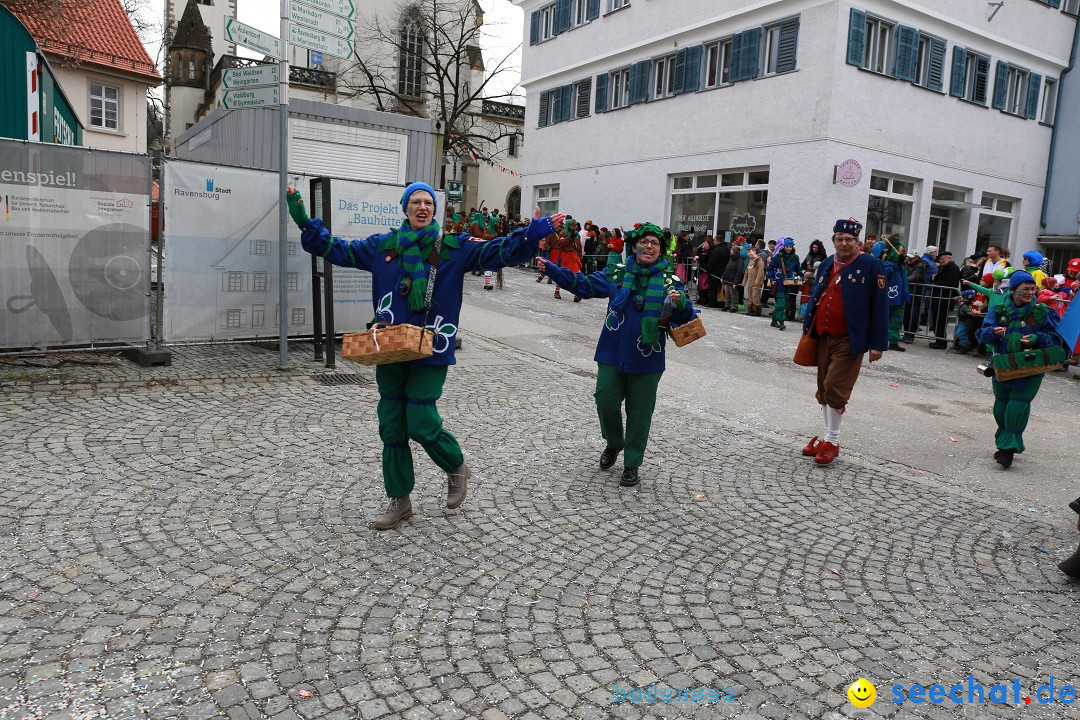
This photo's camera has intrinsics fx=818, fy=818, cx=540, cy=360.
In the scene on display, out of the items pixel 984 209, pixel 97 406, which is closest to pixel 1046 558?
pixel 97 406

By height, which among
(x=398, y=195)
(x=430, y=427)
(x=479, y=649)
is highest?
(x=398, y=195)

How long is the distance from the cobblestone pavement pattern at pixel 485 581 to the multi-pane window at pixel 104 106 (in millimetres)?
34618

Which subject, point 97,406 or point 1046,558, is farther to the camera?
point 97,406

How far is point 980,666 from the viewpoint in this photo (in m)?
3.52

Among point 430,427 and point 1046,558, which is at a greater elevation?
point 430,427

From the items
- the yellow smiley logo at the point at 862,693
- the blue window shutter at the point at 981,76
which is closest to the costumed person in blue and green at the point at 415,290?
the yellow smiley logo at the point at 862,693

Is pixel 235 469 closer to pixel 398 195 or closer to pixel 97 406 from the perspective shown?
pixel 97 406

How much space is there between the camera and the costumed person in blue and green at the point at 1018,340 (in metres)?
6.70

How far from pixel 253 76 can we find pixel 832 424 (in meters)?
6.42

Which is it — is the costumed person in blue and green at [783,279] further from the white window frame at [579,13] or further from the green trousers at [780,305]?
the white window frame at [579,13]

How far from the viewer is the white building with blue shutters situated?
19.7 metres

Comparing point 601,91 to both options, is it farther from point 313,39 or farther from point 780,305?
point 313,39

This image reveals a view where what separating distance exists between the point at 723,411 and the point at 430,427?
184 inches

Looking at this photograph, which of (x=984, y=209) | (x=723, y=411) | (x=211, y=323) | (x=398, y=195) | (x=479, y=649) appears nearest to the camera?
(x=479, y=649)
